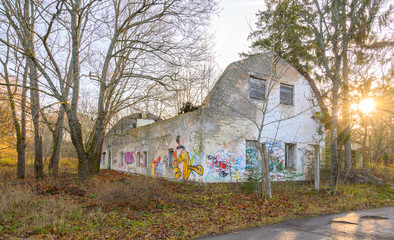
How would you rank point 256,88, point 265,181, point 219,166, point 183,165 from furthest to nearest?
1. point 256,88
2. point 183,165
3. point 219,166
4. point 265,181

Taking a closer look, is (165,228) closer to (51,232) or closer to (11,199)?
(51,232)

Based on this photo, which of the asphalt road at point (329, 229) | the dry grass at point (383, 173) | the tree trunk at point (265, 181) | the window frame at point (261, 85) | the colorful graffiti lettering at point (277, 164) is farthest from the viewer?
the dry grass at point (383, 173)

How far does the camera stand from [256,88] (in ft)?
47.6

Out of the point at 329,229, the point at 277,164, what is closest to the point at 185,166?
the point at 277,164

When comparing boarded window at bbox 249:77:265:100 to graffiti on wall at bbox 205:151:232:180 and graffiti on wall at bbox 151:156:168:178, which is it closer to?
graffiti on wall at bbox 205:151:232:180

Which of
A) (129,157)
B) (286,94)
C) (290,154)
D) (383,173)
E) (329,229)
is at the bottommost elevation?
(329,229)

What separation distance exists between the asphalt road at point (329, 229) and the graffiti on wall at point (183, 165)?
5786 millimetres

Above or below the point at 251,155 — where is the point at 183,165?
below

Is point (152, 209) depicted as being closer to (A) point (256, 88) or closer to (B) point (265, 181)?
(B) point (265, 181)

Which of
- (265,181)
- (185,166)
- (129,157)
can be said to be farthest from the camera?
(129,157)

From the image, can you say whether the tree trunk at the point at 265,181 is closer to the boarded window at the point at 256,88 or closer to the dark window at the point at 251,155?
the dark window at the point at 251,155

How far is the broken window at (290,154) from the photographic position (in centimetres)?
1516

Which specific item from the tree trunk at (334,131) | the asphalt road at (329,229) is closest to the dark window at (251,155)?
the tree trunk at (334,131)

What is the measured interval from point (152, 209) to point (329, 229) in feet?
15.5
